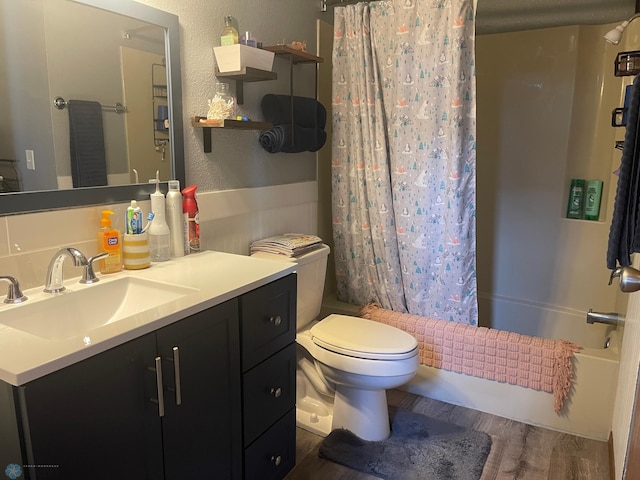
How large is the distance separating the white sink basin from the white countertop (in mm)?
16

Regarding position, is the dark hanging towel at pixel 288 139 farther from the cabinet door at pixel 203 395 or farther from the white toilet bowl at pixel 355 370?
the cabinet door at pixel 203 395

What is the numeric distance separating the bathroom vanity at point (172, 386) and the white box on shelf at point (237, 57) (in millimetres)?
715

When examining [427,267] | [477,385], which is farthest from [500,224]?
[477,385]

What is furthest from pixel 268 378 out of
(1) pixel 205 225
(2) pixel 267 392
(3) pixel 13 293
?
(3) pixel 13 293

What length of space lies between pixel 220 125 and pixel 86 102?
0.46 m

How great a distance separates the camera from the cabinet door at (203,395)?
4.00 feet

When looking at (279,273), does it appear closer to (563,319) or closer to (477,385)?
(477,385)

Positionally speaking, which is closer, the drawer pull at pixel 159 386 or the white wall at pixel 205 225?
the drawer pull at pixel 159 386

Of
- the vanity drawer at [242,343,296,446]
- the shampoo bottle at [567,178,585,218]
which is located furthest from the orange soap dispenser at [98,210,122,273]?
the shampoo bottle at [567,178,585,218]

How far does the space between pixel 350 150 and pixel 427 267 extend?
0.71m

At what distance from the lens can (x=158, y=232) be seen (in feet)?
5.38

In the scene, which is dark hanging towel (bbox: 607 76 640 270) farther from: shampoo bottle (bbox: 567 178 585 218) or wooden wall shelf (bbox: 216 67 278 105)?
shampoo bottle (bbox: 567 178 585 218)

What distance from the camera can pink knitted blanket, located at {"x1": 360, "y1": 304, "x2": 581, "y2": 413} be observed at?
6.98 feet

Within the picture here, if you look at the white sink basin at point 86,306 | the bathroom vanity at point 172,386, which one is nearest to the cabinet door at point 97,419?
the bathroom vanity at point 172,386
